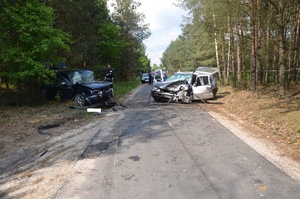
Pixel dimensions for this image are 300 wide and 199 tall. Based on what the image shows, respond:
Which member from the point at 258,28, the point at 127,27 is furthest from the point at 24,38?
the point at 127,27

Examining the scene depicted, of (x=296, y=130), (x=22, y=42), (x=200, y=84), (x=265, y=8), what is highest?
(x=265, y=8)

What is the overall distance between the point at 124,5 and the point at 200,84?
2720 cm

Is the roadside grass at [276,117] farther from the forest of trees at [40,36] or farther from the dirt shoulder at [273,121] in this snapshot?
Answer: the forest of trees at [40,36]

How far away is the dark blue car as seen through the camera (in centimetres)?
1288

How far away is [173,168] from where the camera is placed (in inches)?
218

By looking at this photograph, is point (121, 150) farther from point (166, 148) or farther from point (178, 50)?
point (178, 50)

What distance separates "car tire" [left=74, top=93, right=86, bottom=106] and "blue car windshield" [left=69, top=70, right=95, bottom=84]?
103cm

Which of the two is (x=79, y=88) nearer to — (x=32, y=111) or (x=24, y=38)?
(x=32, y=111)

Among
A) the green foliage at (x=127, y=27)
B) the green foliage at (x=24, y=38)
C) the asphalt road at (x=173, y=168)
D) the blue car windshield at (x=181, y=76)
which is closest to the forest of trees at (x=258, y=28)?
the blue car windshield at (x=181, y=76)

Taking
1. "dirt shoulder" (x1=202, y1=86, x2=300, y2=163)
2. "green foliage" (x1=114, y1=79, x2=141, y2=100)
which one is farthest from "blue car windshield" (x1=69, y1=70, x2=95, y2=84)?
"dirt shoulder" (x1=202, y1=86, x2=300, y2=163)

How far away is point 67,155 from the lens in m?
6.46

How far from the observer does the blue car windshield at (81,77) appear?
14.3 m

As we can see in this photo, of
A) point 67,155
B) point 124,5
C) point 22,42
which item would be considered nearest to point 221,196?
point 67,155

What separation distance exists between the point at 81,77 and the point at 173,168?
10291 millimetres
